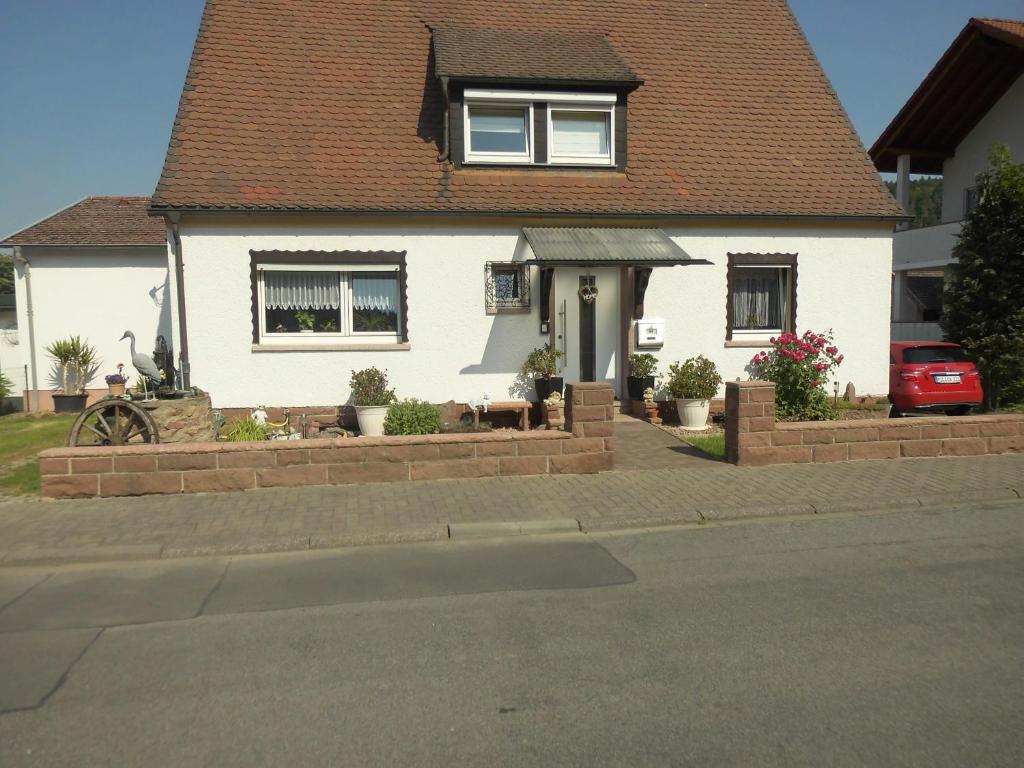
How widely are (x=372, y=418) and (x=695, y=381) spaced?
500 cm

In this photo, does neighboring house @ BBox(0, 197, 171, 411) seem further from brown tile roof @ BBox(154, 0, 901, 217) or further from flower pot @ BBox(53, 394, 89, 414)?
brown tile roof @ BBox(154, 0, 901, 217)

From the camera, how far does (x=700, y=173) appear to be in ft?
45.2

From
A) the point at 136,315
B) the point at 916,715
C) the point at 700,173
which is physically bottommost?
the point at 916,715

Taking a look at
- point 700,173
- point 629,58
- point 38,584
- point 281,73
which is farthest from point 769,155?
point 38,584

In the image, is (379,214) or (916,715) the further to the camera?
(379,214)

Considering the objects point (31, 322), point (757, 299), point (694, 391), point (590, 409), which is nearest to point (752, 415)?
point (590, 409)

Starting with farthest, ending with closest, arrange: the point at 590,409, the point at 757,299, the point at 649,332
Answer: the point at 757,299
the point at 649,332
the point at 590,409

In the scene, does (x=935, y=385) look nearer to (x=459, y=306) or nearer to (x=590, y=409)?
(x=590, y=409)

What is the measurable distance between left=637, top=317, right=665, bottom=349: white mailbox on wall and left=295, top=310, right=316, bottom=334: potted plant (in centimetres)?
527

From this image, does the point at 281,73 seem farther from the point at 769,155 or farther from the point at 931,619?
the point at 931,619

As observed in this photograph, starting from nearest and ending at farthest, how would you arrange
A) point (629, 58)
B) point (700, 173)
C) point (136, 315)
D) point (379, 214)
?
point (379, 214) < point (700, 173) < point (629, 58) < point (136, 315)

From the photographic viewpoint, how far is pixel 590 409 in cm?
926

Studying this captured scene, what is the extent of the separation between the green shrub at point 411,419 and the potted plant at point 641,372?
13.0 feet

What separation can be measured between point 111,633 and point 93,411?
5092mm
